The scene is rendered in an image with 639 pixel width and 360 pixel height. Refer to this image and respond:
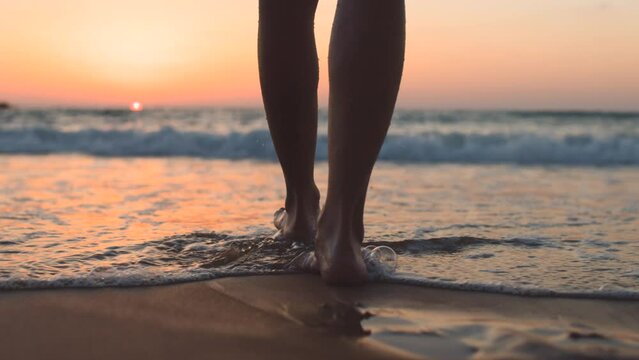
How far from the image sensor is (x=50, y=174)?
488 centimetres

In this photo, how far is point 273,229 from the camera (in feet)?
8.29

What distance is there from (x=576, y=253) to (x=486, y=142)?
20.1 ft

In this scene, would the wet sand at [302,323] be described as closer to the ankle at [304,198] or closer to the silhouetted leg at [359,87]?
the silhouetted leg at [359,87]

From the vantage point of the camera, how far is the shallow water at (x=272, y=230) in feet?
5.87

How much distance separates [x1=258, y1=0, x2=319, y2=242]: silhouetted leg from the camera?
1.92 metres

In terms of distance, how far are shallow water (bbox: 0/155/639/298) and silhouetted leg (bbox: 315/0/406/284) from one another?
0.29 m

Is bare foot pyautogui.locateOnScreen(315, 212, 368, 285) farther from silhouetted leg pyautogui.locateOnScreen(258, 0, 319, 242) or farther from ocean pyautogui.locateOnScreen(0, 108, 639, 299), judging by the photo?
silhouetted leg pyautogui.locateOnScreen(258, 0, 319, 242)

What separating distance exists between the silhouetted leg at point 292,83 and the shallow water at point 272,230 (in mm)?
233

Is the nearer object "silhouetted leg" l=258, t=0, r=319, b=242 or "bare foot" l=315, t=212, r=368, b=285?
"bare foot" l=315, t=212, r=368, b=285

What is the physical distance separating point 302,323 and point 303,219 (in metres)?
0.78

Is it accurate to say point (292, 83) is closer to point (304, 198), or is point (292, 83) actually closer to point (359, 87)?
point (304, 198)

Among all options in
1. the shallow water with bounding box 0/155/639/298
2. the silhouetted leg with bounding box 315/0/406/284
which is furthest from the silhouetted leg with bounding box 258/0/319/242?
the silhouetted leg with bounding box 315/0/406/284

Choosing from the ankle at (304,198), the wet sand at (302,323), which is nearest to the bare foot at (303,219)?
the ankle at (304,198)

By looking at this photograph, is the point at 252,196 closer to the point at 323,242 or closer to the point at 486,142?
the point at 323,242
